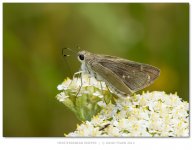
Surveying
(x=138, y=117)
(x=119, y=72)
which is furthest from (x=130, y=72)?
(x=138, y=117)

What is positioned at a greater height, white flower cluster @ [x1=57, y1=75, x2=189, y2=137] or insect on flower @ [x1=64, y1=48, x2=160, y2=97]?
insect on flower @ [x1=64, y1=48, x2=160, y2=97]

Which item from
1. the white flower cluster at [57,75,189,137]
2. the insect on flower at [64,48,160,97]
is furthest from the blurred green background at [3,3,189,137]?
the white flower cluster at [57,75,189,137]

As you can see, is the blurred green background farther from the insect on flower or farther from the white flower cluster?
the white flower cluster

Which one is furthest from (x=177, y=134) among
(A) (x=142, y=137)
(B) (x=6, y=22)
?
(B) (x=6, y=22)

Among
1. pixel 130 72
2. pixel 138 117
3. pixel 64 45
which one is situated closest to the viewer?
pixel 138 117

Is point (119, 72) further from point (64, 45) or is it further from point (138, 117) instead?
point (64, 45)

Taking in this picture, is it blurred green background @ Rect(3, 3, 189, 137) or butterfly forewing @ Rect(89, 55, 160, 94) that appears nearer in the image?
butterfly forewing @ Rect(89, 55, 160, 94)

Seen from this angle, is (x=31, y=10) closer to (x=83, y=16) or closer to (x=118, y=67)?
(x=83, y=16)
